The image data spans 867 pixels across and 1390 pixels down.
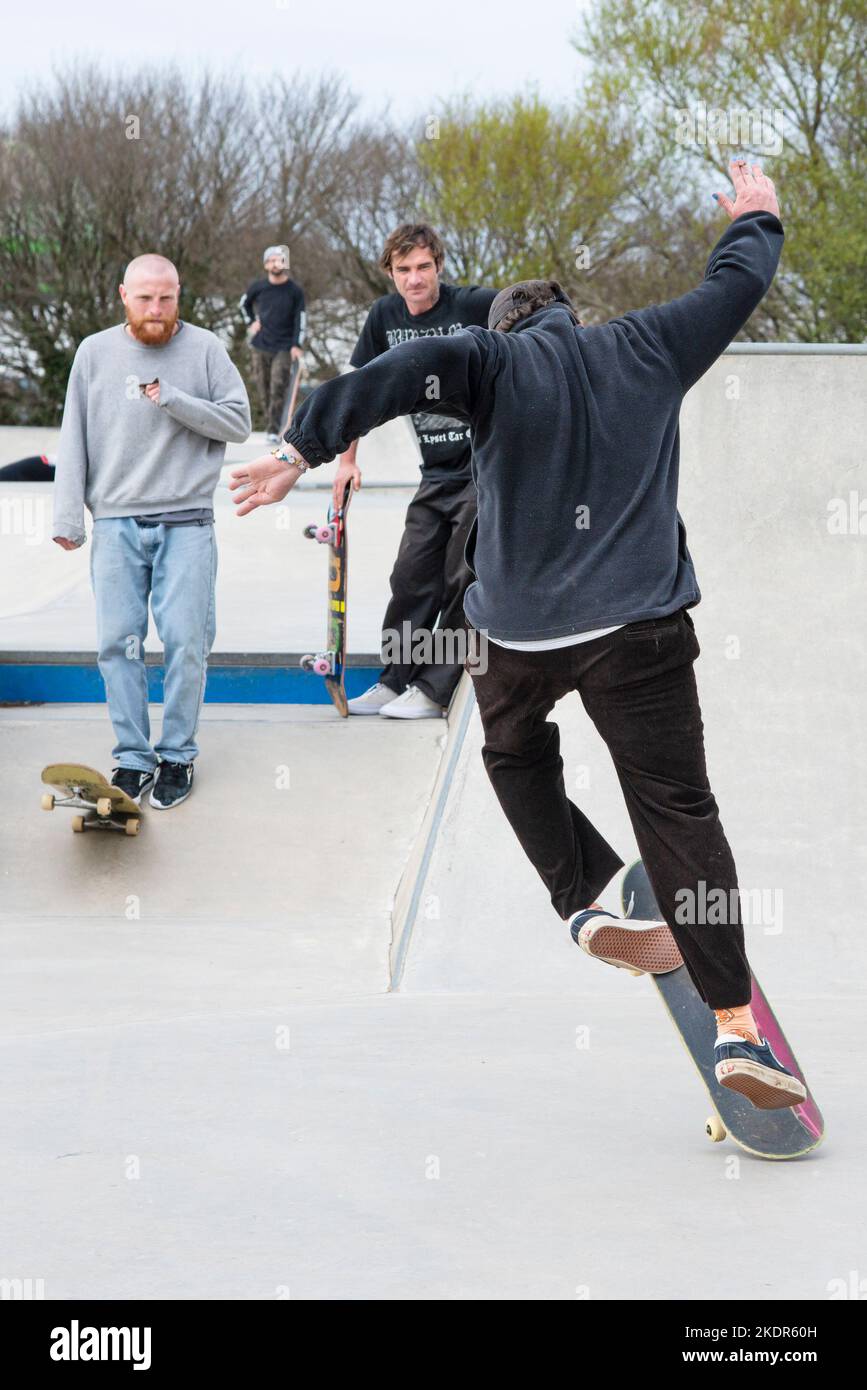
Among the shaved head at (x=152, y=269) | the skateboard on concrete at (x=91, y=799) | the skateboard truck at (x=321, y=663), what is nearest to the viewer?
the skateboard on concrete at (x=91, y=799)

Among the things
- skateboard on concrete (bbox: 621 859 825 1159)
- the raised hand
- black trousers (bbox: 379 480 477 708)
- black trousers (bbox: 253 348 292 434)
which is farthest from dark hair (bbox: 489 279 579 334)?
black trousers (bbox: 253 348 292 434)

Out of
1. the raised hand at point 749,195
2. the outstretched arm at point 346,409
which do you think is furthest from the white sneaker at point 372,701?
the outstretched arm at point 346,409

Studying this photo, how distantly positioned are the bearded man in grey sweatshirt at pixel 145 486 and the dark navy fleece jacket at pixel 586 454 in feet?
9.24

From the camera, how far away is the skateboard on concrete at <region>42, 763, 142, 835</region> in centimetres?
510

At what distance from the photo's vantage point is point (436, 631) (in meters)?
6.09

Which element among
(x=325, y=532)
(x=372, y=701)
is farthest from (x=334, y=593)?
(x=372, y=701)

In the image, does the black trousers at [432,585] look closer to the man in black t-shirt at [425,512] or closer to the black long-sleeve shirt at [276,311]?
the man in black t-shirt at [425,512]

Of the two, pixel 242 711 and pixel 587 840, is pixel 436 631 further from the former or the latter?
pixel 587 840

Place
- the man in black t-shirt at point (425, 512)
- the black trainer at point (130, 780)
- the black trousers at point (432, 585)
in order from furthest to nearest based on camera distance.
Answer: the black trousers at point (432, 585) → the man in black t-shirt at point (425, 512) → the black trainer at point (130, 780)

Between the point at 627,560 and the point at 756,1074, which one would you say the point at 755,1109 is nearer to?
the point at 756,1074

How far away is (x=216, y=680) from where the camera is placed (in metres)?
6.54

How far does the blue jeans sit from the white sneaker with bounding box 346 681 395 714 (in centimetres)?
98

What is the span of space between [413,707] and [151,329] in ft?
6.27

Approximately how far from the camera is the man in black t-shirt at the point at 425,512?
5.57 m
